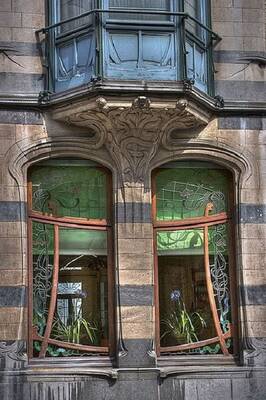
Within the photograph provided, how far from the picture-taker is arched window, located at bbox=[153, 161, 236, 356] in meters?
12.7

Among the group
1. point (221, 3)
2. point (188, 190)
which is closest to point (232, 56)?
point (221, 3)

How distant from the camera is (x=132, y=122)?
12.5 m

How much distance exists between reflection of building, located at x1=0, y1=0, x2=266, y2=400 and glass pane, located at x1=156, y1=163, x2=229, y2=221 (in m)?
0.02

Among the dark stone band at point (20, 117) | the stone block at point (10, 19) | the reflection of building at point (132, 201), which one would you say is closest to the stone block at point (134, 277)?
the reflection of building at point (132, 201)

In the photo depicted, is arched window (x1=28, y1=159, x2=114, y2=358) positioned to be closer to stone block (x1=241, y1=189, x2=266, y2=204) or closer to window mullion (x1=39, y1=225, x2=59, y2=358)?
window mullion (x1=39, y1=225, x2=59, y2=358)

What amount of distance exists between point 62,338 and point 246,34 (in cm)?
537

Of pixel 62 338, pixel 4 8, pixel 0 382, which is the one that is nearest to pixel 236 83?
pixel 4 8

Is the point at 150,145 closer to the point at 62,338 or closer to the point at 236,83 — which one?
the point at 236,83

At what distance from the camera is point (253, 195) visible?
12922 millimetres

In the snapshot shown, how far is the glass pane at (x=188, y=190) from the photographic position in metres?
13.0

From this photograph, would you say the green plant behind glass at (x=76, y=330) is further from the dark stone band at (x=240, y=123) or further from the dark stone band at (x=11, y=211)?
the dark stone band at (x=240, y=123)

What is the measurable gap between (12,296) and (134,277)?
176 cm

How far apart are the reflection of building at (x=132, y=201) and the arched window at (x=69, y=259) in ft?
0.05

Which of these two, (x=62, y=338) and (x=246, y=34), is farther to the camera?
(x=246, y=34)
